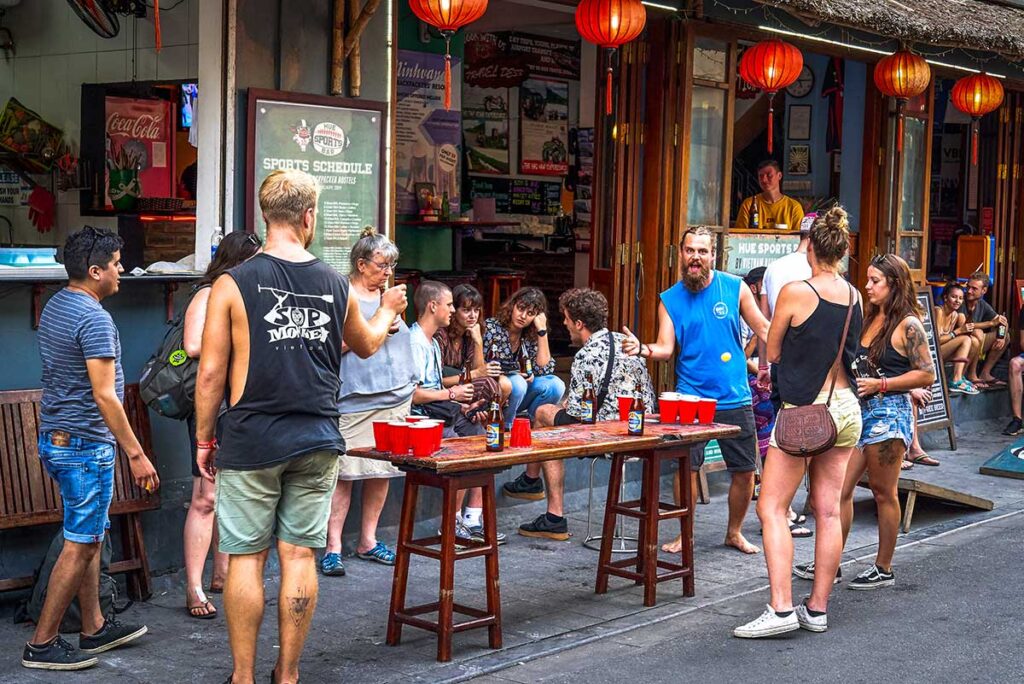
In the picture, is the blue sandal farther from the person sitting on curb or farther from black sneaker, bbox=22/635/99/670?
black sneaker, bbox=22/635/99/670

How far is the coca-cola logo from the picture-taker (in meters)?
12.0

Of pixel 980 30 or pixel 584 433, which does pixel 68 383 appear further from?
pixel 980 30

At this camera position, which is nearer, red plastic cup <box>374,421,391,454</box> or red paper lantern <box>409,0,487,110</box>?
red plastic cup <box>374,421,391,454</box>

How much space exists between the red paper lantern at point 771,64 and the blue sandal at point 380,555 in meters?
A: 5.40

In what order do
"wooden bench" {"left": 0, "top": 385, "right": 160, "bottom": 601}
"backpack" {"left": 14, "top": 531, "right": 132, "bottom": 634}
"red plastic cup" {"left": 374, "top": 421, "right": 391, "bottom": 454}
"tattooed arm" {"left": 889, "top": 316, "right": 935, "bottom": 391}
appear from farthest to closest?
"tattooed arm" {"left": 889, "top": 316, "right": 935, "bottom": 391}
"wooden bench" {"left": 0, "top": 385, "right": 160, "bottom": 601}
"backpack" {"left": 14, "top": 531, "right": 132, "bottom": 634}
"red plastic cup" {"left": 374, "top": 421, "right": 391, "bottom": 454}

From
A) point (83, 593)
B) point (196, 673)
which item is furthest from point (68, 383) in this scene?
point (196, 673)

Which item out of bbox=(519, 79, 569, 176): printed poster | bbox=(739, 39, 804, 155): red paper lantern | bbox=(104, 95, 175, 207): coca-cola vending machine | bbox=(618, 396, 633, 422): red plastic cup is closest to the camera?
bbox=(618, 396, 633, 422): red plastic cup

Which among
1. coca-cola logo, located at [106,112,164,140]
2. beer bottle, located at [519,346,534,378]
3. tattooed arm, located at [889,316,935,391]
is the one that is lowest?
beer bottle, located at [519,346,534,378]

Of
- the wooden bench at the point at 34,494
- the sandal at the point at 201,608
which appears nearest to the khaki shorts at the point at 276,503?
the sandal at the point at 201,608

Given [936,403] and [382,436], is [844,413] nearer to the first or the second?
[382,436]

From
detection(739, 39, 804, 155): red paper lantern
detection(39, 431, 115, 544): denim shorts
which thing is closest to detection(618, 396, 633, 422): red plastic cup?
detection(39, 431, 115, 544): denim shorts

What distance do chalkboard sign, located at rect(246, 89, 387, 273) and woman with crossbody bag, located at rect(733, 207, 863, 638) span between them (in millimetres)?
2927

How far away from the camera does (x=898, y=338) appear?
7832mm

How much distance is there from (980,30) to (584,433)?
24.6 feet
